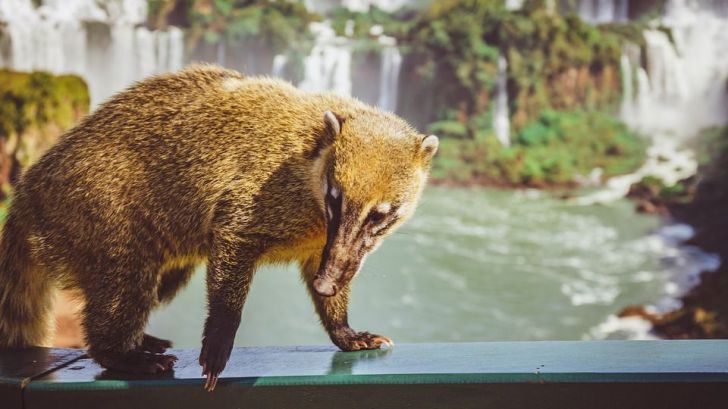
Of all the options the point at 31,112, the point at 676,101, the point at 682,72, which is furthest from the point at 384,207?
the point at 682,72

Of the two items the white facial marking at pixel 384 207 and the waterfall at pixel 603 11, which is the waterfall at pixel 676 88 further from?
the white facial marking at pixel 384 207

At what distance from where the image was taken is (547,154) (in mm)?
16656

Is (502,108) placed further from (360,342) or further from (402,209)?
(402,209)

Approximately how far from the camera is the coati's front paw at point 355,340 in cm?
327

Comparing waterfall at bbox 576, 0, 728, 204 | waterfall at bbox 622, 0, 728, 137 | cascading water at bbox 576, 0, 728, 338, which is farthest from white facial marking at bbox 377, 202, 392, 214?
waterfall at bbox 622, 0, 728, 137

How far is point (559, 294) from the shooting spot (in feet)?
52.9

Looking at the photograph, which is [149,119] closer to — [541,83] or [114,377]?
[114,377]

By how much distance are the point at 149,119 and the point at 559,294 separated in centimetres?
1383

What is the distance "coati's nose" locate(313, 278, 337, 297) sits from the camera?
2.70 meters

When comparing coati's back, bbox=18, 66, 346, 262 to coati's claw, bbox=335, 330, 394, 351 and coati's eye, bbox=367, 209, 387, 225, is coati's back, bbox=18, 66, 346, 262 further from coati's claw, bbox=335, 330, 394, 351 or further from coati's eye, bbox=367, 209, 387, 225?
coati's claw, bbox=335, 330, 394, 351

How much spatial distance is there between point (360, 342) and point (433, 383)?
0.92 meters

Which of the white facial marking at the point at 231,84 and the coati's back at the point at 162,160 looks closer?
the coati's back at the point at 162,160

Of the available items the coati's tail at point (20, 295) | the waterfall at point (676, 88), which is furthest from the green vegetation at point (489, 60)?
the coati's tail at point (20, 295)

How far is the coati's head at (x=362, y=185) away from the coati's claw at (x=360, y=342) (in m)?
0.55
